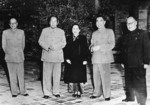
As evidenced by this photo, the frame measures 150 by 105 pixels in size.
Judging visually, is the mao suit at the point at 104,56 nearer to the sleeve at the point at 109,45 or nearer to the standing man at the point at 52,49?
the sleeve at the point at 109,45

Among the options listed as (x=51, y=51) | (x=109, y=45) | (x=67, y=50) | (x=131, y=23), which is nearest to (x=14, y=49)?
(x=51, y=51)

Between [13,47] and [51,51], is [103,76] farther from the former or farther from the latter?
[13,47]

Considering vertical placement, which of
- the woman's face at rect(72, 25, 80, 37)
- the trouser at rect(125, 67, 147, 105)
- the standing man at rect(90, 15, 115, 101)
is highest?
the woman's face at rect(72, 25, 80, 37)

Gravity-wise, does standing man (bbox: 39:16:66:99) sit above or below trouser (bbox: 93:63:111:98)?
above

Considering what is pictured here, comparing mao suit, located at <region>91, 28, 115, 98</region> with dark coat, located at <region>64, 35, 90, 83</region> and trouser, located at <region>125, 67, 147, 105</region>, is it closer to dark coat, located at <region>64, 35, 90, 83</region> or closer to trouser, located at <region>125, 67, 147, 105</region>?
dark coat, located at <region>64, 35, 90, 83</region>

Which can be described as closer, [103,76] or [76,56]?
[103,76]

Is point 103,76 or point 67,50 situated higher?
point 67,50

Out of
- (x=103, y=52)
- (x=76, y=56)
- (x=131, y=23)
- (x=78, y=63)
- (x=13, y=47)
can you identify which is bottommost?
(x=78, y=63)

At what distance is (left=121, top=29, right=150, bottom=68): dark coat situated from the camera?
19.1 feet

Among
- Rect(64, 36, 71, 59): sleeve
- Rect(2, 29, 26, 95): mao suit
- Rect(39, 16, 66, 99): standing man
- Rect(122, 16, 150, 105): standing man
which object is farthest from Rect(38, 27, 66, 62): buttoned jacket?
Rect(122, 16, 150, 105): standing man

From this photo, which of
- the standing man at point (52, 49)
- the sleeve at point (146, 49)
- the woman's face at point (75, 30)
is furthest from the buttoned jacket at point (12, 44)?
the sleeve at point (146, 49)

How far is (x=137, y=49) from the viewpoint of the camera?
233 inches

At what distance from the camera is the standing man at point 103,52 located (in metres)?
6.47

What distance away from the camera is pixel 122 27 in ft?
57.1
